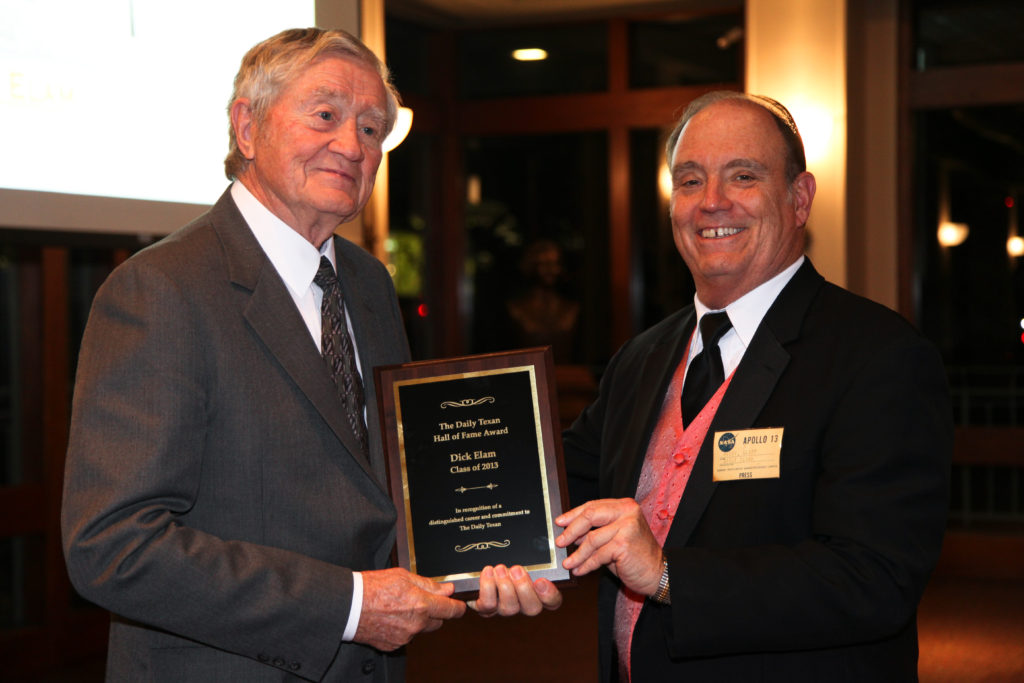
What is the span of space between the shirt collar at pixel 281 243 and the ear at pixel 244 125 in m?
0.08

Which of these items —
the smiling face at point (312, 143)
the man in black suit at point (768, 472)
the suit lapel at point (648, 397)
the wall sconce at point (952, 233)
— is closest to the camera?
the man in black suit at point (768, 472)

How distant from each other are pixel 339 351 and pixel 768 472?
838mm

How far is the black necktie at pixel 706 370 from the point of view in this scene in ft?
6.72

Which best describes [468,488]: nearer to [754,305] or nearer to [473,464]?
[473,464]

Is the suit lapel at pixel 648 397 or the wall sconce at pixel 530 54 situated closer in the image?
the suit lapel at pixel 648 397

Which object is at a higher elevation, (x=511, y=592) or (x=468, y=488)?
(x=468, y=488)

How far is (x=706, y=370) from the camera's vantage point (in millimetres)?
2074

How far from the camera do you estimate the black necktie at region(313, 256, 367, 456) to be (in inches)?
75.3

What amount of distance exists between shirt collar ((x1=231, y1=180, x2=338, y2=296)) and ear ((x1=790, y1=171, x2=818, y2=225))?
1.01m

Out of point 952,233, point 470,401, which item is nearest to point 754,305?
point 470,401

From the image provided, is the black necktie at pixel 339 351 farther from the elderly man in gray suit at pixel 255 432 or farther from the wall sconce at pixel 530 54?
the wall sconce at pixel 530 54

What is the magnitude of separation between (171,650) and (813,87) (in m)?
5.94

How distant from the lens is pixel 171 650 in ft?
5.66

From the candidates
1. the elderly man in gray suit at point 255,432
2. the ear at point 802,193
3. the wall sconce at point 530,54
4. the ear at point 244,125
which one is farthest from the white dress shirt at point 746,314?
the wall sconce at point 530,54
